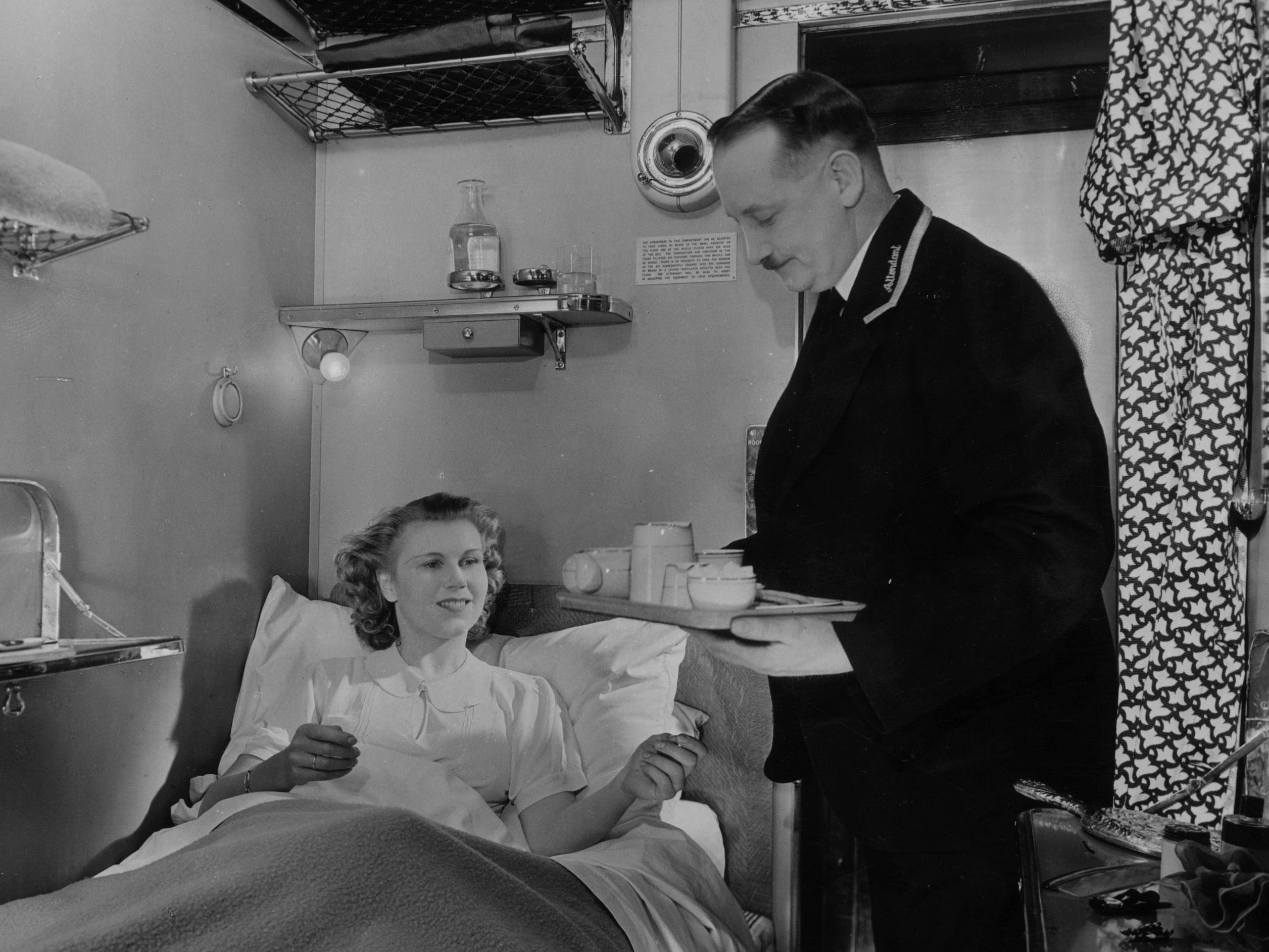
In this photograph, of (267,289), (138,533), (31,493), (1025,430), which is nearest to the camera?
(1025,430)

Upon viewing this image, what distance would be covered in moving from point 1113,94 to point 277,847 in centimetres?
106

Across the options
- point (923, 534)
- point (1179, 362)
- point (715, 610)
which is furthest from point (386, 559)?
point (1179, 362)

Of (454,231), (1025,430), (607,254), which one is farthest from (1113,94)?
(454,231)

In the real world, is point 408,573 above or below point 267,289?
below

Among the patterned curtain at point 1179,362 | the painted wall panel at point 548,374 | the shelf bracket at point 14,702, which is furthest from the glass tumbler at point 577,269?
the shelf bracket at point 14,702

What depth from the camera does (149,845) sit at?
3.51 ft

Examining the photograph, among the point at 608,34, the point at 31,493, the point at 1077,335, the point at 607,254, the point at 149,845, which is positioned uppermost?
the point at 608,34

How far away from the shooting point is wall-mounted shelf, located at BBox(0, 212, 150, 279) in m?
0.94

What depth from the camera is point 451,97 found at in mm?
1350

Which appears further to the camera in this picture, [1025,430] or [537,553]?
[537,553]

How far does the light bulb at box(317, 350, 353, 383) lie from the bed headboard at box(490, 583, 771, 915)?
387 mm

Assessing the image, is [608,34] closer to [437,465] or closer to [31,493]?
[437,465]

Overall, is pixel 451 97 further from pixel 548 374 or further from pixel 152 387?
pixel 152 387

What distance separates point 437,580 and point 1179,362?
923mm
